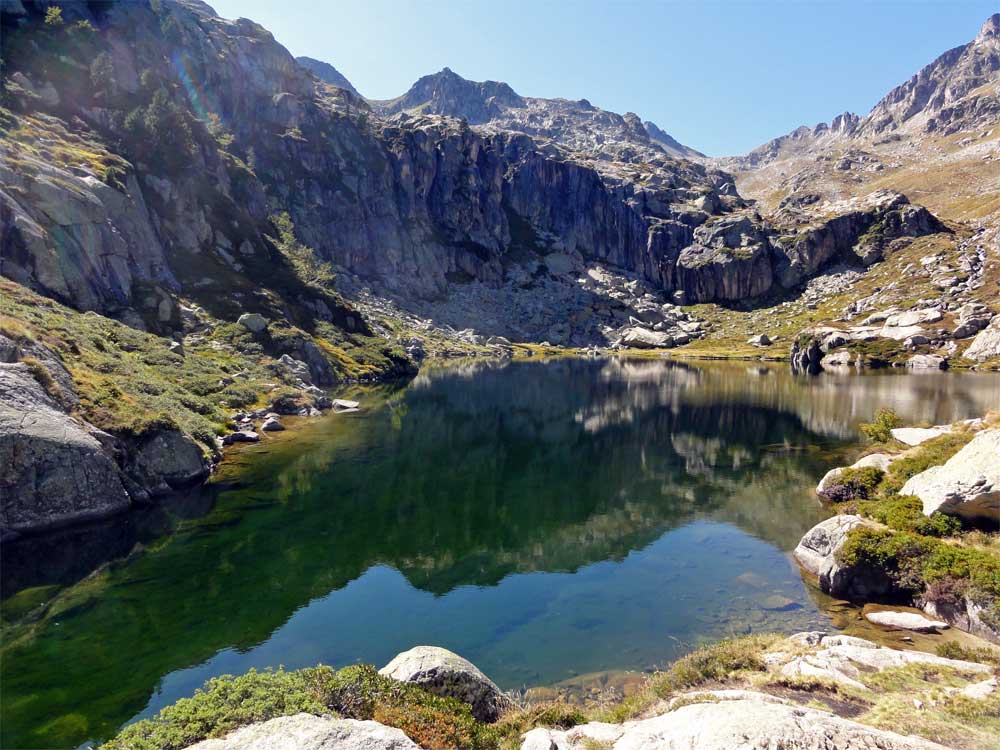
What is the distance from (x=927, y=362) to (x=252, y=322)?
472 ft

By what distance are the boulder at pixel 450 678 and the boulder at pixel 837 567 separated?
17991mm

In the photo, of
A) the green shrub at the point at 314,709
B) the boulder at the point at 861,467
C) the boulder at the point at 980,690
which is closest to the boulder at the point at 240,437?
the green shrub at the point at 314,709

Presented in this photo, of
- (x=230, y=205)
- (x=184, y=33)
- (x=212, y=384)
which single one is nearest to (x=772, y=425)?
(x=212, y=384)

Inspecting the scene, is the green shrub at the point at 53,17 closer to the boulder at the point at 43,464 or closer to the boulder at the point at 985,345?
the boulder at the point at 43,464

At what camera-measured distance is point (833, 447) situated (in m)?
52.9

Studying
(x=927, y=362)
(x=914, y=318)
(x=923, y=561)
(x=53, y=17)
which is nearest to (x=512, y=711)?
(x=923, y=561)

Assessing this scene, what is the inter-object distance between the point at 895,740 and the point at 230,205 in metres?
141

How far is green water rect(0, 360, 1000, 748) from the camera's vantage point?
19844 mm

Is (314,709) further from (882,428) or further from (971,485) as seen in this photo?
(882,428)

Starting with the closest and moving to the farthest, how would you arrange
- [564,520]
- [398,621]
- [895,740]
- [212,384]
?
[895,740]
[398,621]
[564,520]
[212,384]

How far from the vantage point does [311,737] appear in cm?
1005

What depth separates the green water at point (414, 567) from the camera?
1984cm

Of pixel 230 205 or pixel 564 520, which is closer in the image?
pixel 564 520

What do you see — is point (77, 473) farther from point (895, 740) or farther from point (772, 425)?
point (772, 425)
